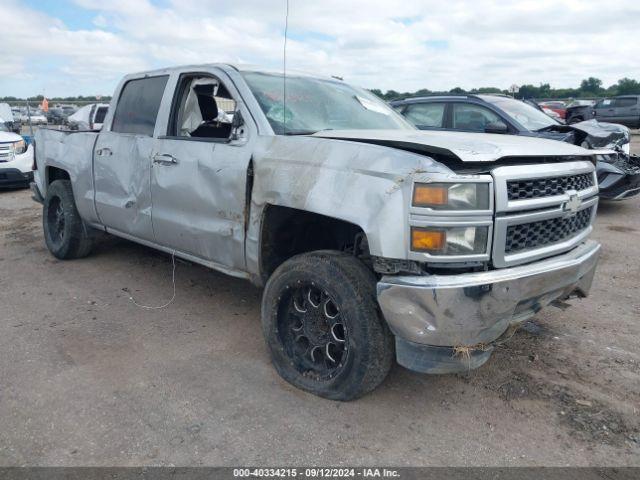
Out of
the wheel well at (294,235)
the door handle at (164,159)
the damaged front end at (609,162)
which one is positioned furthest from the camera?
the damaged front end at (609,162)

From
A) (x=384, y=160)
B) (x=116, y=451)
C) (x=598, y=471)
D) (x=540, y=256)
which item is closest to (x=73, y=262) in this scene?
(x=116, y=451)

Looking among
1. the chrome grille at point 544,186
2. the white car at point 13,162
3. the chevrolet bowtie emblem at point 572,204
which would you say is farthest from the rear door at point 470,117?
the white car at point 13,162

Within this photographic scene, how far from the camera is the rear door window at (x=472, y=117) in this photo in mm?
7790

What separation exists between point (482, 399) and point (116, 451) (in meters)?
1.96

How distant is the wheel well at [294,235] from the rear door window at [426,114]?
518cm

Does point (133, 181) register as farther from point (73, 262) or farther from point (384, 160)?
point (384, 160)

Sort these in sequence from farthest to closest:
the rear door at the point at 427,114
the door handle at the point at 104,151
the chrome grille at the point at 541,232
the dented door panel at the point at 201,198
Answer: the rear door at the point at 427,114
the door handle at the point at 104,151
the dented door panel at the point at 201,198
the chrome grille at the point at 541,232

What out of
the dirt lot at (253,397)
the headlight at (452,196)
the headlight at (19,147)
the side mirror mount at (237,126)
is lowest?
the dirt lot at (253,397)

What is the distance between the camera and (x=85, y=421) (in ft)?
9.22

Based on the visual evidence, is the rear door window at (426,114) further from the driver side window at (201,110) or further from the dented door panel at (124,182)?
the dented door panel at (124,182)

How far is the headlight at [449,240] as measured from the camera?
2.48 metres

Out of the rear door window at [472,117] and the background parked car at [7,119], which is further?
the background parked car at [7,119]

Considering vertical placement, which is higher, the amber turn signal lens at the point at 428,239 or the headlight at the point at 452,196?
the headlight at the point at 452,196

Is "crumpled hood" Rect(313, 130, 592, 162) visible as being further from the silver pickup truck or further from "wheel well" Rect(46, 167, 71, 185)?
"wheel well" Rect(46, 167, 71, 185)
